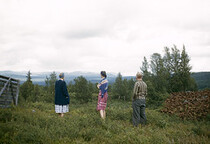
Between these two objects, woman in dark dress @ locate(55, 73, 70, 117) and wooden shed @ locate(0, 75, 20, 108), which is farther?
wooden shed @ locate(0, 75, 20, 108)

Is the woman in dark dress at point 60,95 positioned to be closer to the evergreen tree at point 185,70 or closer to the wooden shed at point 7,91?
the wooden shed at point 7,91

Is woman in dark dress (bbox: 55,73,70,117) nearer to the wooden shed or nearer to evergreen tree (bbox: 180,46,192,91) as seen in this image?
the wooden shed

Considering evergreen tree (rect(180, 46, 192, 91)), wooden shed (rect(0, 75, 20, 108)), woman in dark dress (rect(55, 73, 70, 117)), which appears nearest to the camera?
woman in dark dress (rect(55, 73, 70, 117))

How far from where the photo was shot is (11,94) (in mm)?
10180

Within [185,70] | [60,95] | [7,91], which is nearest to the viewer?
[60,95]

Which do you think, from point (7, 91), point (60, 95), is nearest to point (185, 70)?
point (60, 95)

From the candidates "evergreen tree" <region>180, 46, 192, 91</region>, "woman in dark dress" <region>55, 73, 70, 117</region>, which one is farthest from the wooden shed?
"evergreen tree" <region>180, 46, 192, 91</region>

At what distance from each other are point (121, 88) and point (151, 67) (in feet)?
33.3

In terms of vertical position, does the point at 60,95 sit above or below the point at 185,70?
below

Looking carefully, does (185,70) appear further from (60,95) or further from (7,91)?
(7,91)

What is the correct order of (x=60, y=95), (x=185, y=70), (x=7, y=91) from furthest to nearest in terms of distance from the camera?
(x=185, y=70), (x=7, y=91), (x=60, y=95)

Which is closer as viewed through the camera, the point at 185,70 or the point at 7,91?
the point at 7,91

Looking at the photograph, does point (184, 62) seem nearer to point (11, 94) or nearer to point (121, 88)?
point (11, 94)

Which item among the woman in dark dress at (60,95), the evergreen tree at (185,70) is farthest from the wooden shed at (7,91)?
the evergreen tree at (185,70)
